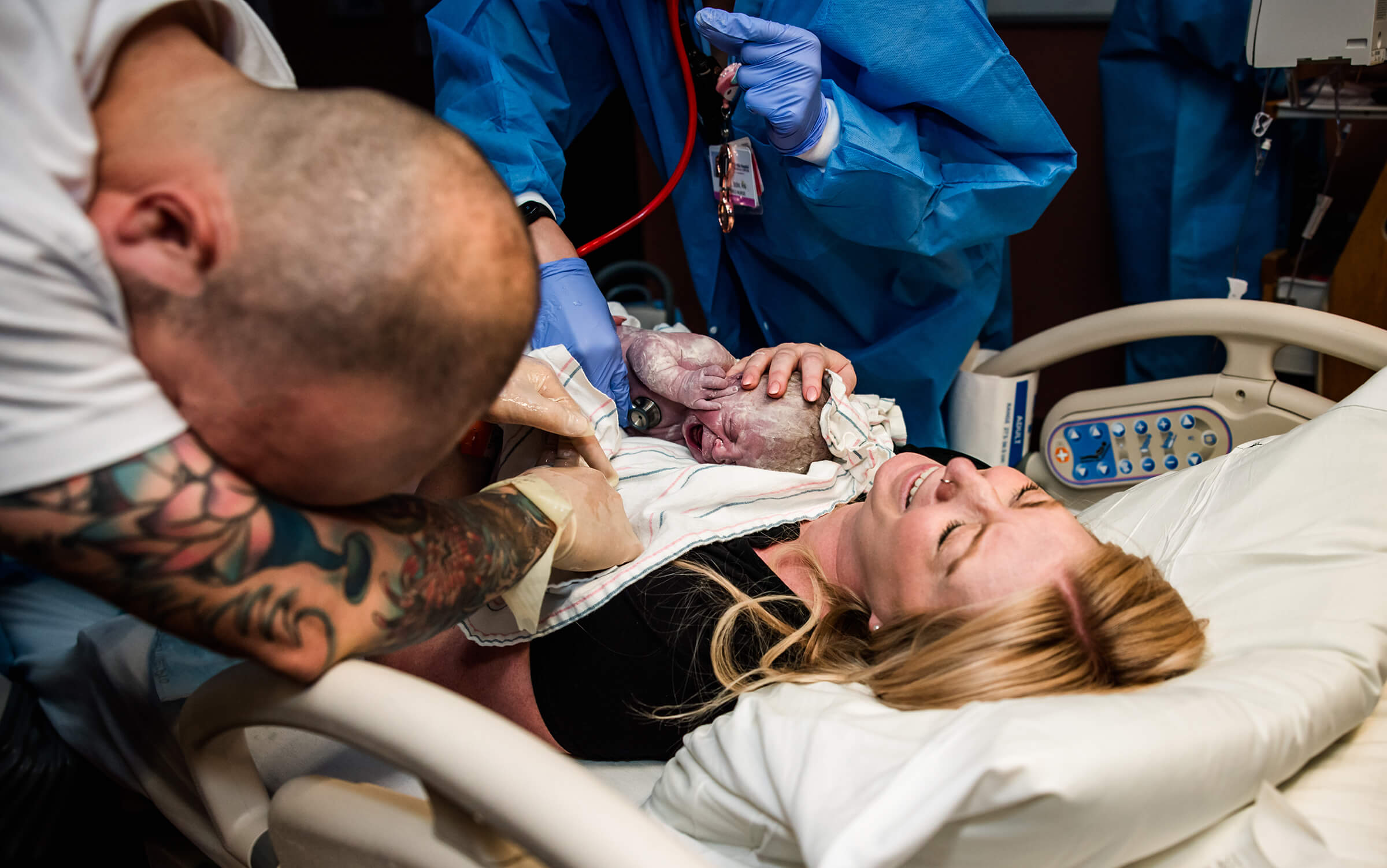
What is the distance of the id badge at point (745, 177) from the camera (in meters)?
1.80

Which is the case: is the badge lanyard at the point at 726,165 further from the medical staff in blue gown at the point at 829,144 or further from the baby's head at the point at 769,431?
the baby's head at the point at 769,431

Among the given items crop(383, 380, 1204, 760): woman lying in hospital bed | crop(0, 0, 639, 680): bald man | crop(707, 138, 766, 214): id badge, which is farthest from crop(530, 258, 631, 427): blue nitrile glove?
crop(0, 0, 639, 680): bald man

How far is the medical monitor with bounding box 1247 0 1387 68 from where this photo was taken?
5.09ft

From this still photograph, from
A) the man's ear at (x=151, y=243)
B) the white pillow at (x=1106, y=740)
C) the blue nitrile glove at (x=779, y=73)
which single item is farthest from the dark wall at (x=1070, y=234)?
the man's ear at (x=151, y=243)

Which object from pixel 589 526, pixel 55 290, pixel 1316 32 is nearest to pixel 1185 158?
pixel 1316 32

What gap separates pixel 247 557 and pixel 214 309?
18cm

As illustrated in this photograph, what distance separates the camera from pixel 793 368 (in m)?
1.65

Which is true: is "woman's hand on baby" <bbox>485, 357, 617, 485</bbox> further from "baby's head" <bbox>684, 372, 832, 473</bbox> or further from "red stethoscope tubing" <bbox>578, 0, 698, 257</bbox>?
"red stethoscope tubing" <bbox>578, 0, 698, 257</bbox>

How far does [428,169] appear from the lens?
593 mm

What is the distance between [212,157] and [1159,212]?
2.26 m

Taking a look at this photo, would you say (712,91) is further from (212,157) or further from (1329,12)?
(212,157)

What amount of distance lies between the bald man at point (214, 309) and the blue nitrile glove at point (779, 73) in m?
1.00

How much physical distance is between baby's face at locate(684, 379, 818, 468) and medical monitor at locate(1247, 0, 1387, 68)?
1093 mm

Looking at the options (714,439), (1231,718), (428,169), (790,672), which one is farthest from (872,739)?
(714,439)
